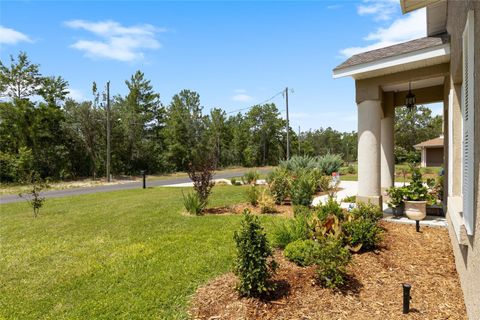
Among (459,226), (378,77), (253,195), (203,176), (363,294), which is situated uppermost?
(378,77)

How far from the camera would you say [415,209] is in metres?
5.97

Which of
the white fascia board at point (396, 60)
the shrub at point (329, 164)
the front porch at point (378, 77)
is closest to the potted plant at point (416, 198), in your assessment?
the front porch at point (378, 77)

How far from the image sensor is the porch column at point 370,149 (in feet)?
20.2

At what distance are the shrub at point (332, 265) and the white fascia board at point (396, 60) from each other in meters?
4.05

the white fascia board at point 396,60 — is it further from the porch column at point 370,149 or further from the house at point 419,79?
the porch column at point 370,149

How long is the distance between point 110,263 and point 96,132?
2556cm

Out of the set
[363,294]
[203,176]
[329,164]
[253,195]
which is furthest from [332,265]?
[329,164]

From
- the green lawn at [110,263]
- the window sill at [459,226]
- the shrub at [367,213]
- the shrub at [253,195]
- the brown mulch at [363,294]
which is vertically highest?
the window sill at [459,226]

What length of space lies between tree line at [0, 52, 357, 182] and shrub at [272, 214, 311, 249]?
45.1 feet

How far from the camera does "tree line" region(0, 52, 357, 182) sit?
24.5 metres

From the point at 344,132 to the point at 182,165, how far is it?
2135 inches

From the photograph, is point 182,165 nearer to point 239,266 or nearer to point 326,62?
point 326,62

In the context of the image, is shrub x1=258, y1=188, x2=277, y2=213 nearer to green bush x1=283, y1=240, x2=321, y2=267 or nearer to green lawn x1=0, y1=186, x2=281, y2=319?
green lawn x1=0, y1=186, x2=281, y2=319

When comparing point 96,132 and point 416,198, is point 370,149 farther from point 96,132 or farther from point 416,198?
point 96,132
